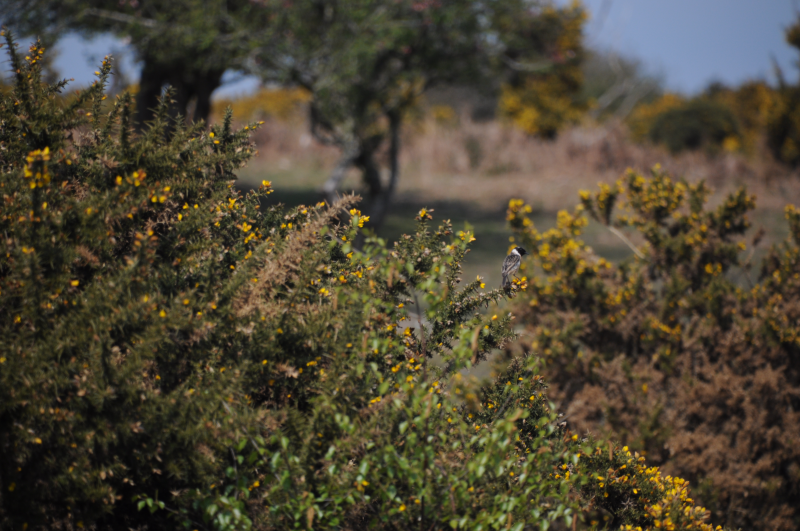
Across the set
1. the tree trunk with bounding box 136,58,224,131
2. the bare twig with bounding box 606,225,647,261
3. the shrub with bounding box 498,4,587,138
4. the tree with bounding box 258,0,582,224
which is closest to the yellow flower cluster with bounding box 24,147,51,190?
the bare twig with bounding box 606,225,647,261

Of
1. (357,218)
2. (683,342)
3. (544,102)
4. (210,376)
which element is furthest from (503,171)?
(210,376)

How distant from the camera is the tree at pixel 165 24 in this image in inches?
320

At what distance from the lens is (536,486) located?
1852 millimetres

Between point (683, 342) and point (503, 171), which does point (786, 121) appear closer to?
point (503, 171)

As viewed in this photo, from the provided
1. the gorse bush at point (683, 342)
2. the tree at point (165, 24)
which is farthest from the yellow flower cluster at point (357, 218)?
the tree at point (165, 24)

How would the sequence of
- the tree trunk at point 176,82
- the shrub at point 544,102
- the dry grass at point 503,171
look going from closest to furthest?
the tree trunk at point 176,82
the dry grass at point 503,171
the shrub at point 544,102

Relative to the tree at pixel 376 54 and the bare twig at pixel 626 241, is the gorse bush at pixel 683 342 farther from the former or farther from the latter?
the tree at pixel 376 54

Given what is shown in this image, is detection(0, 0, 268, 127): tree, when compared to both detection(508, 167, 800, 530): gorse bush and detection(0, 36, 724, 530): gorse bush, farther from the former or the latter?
detection(0, 36, 724, 530): gorse bush

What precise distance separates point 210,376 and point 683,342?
325cm

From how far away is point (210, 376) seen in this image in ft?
6.58

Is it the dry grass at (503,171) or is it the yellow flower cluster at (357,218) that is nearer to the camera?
the yellow flower cluster at (357,218)

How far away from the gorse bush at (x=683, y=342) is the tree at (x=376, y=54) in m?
5.11

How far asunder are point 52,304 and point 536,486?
172cm

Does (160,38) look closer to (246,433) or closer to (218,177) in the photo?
(218,177)
